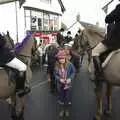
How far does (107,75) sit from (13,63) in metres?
1.98

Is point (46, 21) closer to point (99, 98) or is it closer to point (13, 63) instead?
point (99, 98)

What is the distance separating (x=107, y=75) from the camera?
22.6 ft

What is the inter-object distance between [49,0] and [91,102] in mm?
31263

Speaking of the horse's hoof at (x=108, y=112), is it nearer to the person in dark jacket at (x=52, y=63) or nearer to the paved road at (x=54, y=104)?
the paved road at (x=54, y=104)

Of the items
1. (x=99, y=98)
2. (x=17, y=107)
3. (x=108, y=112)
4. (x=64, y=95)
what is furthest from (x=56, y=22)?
(x=17, y=107)

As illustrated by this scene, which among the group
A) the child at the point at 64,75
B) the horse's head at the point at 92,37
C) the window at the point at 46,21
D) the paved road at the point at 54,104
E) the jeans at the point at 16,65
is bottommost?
the paved road at the point at 54,104

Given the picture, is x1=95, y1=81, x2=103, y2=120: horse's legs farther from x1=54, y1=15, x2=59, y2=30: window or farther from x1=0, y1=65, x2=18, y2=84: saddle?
x1=54, y1=15, x2=59, y2=30: window

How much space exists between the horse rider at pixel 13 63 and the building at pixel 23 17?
2149 cm

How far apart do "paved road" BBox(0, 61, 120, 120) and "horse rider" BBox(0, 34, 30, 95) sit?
142 cm

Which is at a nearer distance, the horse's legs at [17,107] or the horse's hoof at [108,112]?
the horse's legs at [17,107]

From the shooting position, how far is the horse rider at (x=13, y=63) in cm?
636

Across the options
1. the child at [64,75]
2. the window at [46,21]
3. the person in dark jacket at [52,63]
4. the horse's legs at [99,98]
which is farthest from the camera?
the window at [46,21]

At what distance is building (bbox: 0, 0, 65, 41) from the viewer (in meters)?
28.9

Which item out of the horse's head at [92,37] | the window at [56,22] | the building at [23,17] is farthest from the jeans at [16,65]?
the window at [56,22]
